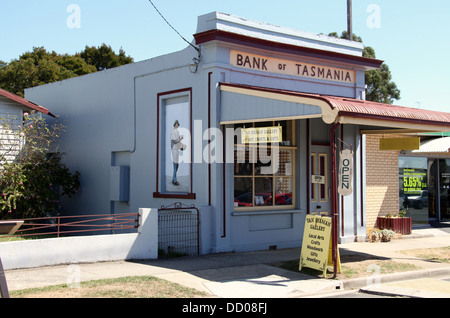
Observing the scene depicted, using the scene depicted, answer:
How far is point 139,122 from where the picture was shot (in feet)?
49.4

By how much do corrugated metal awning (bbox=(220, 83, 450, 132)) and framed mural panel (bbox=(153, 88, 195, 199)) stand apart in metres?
1.56

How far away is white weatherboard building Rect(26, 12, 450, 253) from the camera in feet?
39.9

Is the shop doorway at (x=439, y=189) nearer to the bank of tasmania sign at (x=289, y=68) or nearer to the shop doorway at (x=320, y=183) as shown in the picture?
the bank of tasmania sign at (x=289, y=68)

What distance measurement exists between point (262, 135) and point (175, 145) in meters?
2.80

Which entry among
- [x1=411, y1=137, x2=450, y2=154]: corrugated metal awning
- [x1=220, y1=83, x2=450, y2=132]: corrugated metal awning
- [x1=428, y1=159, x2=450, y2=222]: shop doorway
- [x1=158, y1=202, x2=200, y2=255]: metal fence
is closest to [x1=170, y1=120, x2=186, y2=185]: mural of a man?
[x1=158, y1=202, x2=200, y2=255]: metal fence

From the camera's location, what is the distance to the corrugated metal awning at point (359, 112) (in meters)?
9.99

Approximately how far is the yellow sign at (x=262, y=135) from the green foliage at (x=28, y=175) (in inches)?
262

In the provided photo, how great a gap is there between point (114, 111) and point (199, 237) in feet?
19.0

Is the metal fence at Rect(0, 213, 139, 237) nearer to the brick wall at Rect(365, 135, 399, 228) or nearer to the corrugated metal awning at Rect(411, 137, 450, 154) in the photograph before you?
the brick wall at Rect(365, 135, 399, 228)

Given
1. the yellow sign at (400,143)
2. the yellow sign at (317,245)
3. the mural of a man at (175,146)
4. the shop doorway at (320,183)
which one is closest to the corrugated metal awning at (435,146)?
the yellow sign at (400,143)

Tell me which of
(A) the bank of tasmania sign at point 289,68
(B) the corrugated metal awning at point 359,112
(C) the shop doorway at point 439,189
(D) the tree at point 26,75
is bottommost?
(C) the shop doorway at point 439,189


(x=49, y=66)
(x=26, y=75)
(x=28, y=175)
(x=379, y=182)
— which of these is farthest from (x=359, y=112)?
(x=26, y=75)
